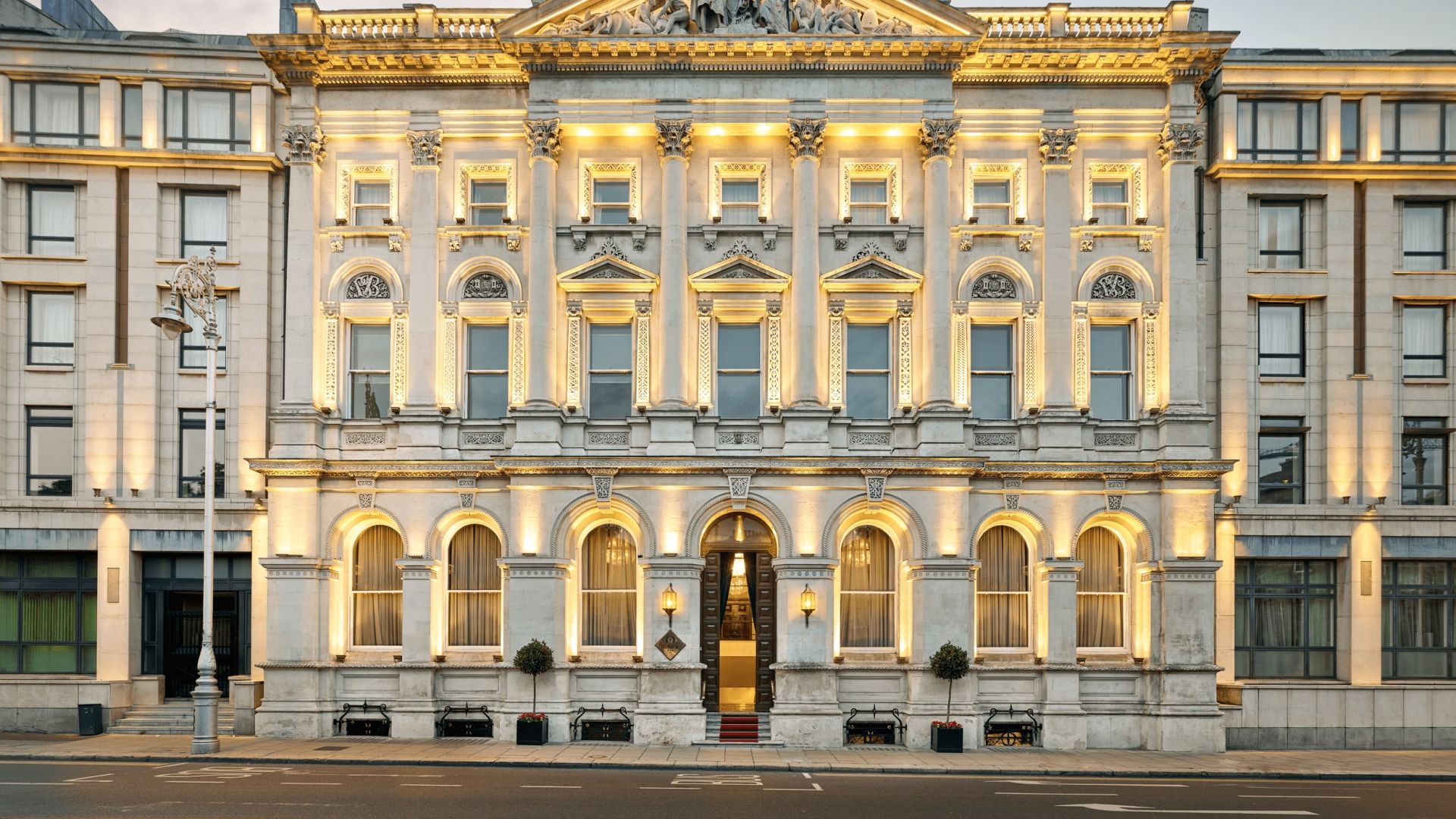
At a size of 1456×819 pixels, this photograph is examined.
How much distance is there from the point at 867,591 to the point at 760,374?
6467 mm

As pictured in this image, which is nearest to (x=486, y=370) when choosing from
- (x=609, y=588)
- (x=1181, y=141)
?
(x=609, y=588)

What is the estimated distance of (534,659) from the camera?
2733 cm

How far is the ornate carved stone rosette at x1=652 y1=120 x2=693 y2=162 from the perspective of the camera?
28562mm

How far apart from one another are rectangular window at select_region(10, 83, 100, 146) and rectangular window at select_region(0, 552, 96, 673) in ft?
38.4

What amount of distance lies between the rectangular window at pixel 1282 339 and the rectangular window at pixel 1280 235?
49.8 inches

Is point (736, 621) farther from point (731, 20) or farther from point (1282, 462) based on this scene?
point (731, 20)

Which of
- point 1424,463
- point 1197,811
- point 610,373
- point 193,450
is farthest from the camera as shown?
point 193,450

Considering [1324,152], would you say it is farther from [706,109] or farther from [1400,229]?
[706,109]

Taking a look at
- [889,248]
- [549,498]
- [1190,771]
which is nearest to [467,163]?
[549,498]

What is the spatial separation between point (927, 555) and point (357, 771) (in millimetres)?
14345

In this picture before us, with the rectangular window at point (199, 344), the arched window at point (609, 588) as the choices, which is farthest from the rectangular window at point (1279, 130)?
the rectangular window at point (199, 344)

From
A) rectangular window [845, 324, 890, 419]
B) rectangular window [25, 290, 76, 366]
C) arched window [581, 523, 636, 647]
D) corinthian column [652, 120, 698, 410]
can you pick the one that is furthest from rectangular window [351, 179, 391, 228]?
rectangular window [845, 324, 890, 419]

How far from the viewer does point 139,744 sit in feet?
88.1

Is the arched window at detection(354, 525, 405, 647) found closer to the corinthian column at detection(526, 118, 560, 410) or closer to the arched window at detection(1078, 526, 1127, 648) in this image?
the corinthian column at detection(526, 118, 560, 410)
